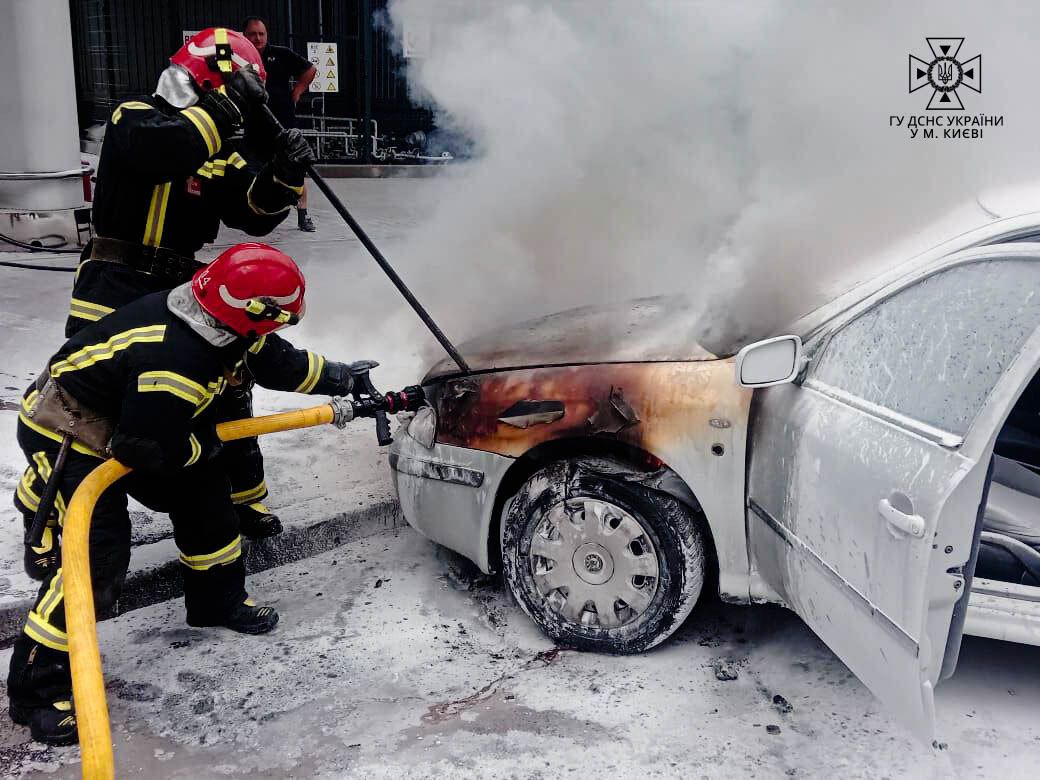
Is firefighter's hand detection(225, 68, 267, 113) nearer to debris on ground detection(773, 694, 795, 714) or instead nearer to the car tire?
the car tire

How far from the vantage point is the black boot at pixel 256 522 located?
13.3 feet

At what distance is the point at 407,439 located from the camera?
148 inches

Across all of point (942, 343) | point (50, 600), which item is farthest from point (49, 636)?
point (942, 343)

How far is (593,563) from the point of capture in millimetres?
3246

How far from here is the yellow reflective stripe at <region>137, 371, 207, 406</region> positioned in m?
2.90

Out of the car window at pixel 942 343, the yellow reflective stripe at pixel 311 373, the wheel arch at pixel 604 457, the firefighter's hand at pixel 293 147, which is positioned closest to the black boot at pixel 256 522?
the yellow reflective stripe at pixel 311 373

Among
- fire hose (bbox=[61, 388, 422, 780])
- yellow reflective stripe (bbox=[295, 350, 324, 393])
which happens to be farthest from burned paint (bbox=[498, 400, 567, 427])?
yellow reflective stripe (bbox=[295, 350, 324, 393])

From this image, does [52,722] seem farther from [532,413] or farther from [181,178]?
[181,178]

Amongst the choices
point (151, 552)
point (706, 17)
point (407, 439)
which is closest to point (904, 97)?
point (706, 17)

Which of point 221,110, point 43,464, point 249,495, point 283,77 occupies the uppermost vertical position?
point 283,77

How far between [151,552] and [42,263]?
5542 mm

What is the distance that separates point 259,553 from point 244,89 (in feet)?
5.97

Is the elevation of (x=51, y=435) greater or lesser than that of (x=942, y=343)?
lesser

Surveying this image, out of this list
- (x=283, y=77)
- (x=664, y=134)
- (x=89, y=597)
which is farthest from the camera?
(x=283, y=77)
